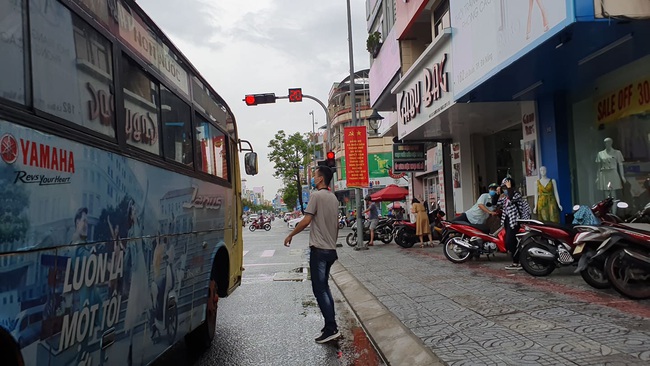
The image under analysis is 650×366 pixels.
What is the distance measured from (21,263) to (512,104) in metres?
11.0

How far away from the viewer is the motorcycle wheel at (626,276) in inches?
218

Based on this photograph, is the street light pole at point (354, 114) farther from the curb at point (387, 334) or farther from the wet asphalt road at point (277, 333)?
the curb at point (387, 334)

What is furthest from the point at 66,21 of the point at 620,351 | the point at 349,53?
the point at 349,53

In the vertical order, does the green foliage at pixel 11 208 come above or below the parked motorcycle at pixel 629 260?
above

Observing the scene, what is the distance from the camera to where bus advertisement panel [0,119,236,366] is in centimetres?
196

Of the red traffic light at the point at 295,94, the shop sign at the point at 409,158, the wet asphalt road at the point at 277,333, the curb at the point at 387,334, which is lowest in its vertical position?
the wet asphalt road at the point at 277,333

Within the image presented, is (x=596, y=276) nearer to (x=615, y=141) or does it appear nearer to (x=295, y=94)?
(x=615, y=141)

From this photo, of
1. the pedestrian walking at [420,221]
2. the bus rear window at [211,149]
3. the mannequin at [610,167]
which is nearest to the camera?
the bus rear window at [211,149]

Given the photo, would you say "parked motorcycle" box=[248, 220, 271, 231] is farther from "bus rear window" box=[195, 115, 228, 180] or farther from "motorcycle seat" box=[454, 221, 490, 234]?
"bus rear window" box=[195, 115, 228, 180]

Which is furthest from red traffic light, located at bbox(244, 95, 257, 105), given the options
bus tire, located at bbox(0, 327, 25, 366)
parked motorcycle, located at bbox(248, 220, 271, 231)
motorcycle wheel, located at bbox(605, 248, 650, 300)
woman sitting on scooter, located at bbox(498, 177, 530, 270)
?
parked motorcycle, located at bbox(248, 220, 271, 231)

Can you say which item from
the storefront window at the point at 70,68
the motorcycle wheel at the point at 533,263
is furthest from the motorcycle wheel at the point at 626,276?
the storefront window at the point at 70,68

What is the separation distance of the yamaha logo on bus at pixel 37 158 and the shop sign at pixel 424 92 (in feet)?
33.1

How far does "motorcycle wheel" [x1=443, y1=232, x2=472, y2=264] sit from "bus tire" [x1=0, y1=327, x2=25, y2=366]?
8907 millimetres

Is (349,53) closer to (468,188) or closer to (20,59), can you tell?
(468,188)
